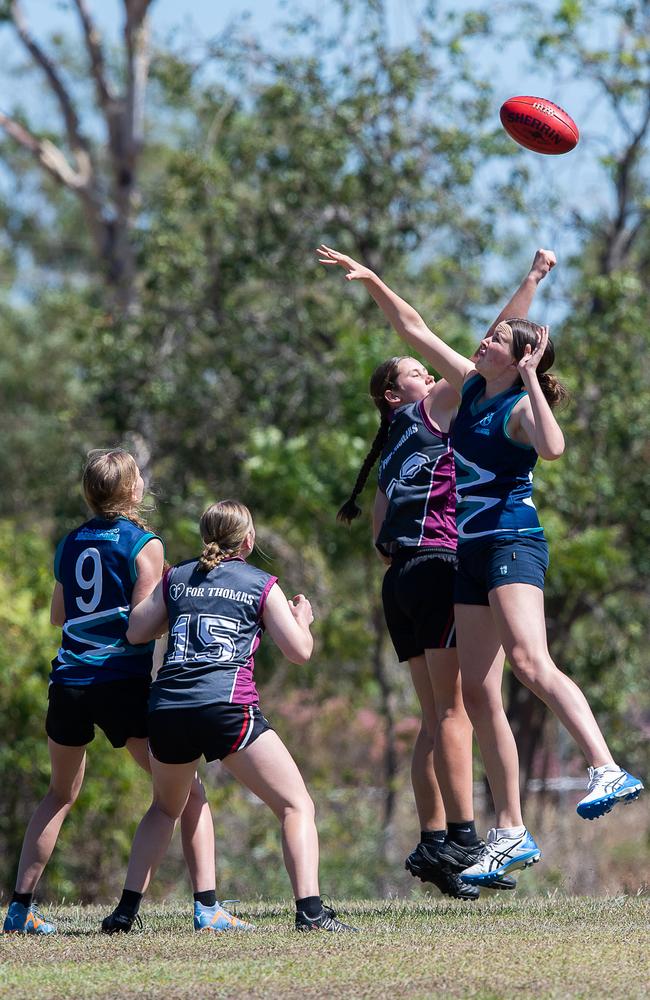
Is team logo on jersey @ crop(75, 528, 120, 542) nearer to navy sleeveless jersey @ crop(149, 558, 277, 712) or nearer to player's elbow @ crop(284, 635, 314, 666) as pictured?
navy sleeveless jersey @ crop(149, 558, 277, 712)

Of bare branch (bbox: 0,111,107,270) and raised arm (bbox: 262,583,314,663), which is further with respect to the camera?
bare branch (bbox: 0,111,107,270)

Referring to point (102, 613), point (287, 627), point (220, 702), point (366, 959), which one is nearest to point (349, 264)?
point (287, 627)

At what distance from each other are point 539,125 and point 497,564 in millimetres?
2444

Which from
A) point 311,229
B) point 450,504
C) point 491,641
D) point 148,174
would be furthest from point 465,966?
point 148,174

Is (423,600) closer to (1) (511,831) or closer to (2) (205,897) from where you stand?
(1) (511,831)

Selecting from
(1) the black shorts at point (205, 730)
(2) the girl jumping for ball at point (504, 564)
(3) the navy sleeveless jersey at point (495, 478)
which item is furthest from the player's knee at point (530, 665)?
(1) the black shorts at point (205, 730)

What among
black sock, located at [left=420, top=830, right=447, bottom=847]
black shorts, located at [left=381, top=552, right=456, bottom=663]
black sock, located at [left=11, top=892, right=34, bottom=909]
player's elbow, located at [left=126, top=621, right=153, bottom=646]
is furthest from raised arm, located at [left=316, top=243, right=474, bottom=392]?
black sock, located at [left=11, top=892, right=34, bottom=909]

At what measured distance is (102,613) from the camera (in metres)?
4.98

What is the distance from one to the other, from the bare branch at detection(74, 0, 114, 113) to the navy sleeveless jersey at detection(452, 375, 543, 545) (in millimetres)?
15715

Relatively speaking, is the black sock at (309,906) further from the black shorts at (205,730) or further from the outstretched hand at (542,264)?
the outstretched hand at (542,264)

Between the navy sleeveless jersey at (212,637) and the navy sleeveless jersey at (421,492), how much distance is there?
92 centimetres

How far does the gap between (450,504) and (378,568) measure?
21.9 feet

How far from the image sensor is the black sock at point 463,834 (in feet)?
17.4

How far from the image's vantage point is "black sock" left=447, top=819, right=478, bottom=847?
17.4 ft
